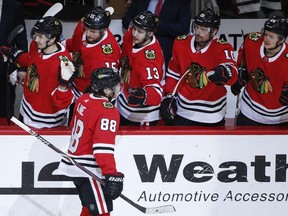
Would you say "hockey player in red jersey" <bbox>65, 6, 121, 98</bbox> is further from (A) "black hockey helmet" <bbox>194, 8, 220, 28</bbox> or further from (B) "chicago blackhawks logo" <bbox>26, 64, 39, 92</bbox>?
(A) "black hockey helmet" <bbox>194, 8, 220, 28</bbox>

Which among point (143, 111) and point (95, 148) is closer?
point (95, 148)

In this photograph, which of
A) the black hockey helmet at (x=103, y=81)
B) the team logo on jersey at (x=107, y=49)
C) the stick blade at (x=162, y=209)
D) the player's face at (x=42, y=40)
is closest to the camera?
the black hockey helmet at (x=103, y=81)

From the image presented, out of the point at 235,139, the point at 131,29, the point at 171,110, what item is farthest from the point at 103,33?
the point at 235,139

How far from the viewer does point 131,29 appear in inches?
266

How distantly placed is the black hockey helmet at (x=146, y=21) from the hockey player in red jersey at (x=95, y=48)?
19 centimetres

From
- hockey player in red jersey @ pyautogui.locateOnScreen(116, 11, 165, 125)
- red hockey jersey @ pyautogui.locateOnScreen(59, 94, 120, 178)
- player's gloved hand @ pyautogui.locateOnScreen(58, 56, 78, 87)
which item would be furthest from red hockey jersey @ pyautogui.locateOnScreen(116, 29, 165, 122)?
red hockey jersey @ pyautogui.locateOnScreen(59, 94, 120, 178)

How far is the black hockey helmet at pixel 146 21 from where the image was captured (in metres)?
6.48

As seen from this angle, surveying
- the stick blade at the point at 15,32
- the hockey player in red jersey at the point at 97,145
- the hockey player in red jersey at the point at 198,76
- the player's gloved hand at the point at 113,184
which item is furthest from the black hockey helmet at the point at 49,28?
the player's gloved hand at the point at 113,184

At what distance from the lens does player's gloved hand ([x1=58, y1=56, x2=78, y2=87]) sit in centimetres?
620

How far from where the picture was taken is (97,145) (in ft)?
18.6

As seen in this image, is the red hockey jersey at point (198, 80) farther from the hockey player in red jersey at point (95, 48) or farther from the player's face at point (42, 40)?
the player's face at point (42, 40)

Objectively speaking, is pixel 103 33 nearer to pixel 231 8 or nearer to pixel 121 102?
pixel 121 102

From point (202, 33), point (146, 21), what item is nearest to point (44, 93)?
point (146, 21)

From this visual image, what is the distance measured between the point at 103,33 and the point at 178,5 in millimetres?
633
